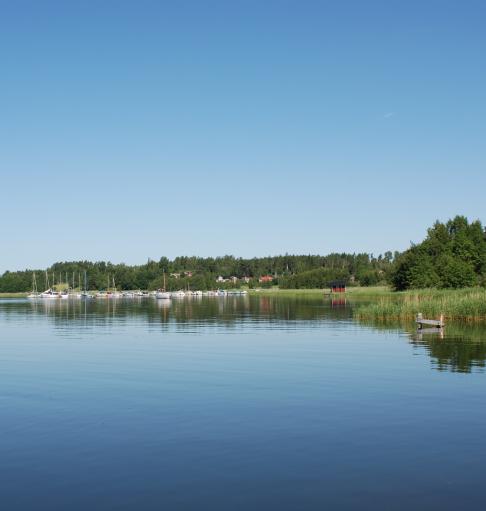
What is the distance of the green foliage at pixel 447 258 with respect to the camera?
445ft

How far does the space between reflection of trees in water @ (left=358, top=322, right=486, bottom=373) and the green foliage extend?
65.7 m

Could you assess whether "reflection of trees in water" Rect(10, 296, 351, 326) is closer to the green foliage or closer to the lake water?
the green foliage

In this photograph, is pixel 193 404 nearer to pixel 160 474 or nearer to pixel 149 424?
pixel 149 424

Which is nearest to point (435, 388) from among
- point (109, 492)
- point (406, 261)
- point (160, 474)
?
point (160, 474)

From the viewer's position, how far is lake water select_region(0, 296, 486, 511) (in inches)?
678

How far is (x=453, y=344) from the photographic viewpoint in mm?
52375

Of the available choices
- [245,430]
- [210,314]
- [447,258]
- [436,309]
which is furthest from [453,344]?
[447,258]

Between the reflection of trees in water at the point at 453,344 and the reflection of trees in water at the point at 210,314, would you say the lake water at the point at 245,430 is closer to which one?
the reflection of trees in water at the point at 453,344

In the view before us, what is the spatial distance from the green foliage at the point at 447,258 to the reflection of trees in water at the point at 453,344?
65679 mm

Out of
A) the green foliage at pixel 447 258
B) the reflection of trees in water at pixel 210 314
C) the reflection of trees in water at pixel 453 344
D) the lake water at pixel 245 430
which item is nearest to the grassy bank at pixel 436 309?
the reflection of trees in water at pixel 453 344

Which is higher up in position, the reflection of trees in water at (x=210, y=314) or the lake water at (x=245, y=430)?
the lake water at (x=245, y=430)

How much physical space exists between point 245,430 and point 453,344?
109 feet

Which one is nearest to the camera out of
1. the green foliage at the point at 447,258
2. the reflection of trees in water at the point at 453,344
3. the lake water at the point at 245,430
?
the lake water at the point at 245,430

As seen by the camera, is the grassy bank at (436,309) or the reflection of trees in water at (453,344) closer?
the reflection of trees in water at (453,344)
